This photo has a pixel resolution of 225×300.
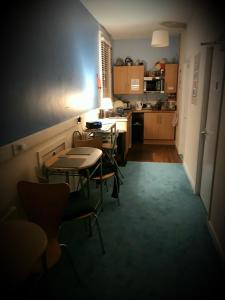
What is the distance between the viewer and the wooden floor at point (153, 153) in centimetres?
531

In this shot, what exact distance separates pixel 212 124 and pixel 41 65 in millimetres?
2004

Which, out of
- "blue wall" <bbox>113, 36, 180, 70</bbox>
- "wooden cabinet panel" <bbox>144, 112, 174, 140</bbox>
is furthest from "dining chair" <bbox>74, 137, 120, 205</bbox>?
"blue wall" <bbox>113, 36, 180, 70</bbox>

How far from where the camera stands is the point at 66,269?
2143mm

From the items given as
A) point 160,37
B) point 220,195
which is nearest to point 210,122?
point 220,195

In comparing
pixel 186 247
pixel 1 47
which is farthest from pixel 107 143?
pixel 1 47

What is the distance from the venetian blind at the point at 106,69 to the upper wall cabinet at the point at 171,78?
151 cm

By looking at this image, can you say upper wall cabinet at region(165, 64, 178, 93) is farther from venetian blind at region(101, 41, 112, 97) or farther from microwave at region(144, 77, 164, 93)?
venetian blind at region(101, 41, 112, 97)

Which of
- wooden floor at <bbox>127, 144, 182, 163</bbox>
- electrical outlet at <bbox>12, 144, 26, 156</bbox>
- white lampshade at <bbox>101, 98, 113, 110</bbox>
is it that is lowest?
wooden floor at <bbox>127, 144, 182, 163</bbox>

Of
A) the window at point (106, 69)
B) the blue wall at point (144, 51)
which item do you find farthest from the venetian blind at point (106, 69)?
the blue wall at point (144, 51)

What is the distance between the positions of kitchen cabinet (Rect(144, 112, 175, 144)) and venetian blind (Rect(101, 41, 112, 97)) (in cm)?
126

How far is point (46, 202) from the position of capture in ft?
5.70

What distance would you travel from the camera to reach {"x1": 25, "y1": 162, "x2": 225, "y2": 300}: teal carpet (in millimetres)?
1920

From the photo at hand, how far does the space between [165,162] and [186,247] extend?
2798mm

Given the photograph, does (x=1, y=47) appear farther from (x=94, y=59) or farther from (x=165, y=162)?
(x=165, y=162)
